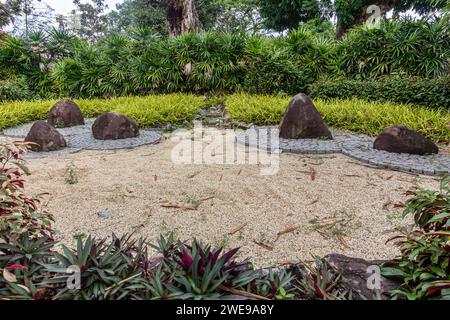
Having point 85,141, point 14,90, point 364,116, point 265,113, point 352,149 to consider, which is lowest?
point 352,149

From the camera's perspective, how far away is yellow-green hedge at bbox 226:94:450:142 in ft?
16.6

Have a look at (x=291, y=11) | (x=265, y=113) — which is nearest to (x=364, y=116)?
(x=265, y=113)

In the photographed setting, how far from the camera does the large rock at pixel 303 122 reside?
204 inches

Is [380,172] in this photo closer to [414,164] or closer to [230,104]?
[414,164]

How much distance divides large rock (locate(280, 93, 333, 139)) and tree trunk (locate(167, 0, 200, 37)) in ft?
26.5

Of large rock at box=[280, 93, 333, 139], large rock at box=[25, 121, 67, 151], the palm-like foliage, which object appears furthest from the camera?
the palm-like foliage

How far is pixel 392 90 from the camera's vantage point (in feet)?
23.4

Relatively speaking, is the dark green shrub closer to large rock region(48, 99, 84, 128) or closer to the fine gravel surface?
large rock region(48, 99, 84, 128)

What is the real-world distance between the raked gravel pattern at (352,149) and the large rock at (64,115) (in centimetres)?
353

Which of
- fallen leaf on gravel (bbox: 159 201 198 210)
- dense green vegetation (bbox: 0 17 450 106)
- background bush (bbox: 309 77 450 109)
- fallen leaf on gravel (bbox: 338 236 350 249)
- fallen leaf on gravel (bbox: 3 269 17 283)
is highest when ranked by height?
dense green vegetation (bbox: 0 17 450 106)

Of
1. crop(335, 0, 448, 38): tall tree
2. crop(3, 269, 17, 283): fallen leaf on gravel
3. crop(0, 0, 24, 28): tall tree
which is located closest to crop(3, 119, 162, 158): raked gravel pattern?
crop(3, 269, 17, 283): fallen leaf on gravel

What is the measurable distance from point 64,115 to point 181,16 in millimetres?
7190

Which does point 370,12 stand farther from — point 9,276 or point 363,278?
point 9,276
